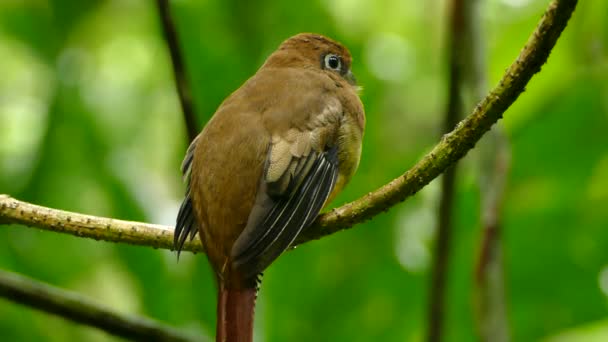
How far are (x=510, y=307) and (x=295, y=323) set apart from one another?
0.86 meters

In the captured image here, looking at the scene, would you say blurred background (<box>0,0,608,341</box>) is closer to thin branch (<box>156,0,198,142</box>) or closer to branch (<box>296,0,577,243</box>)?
branch (<box>296,0,577,243</box>)

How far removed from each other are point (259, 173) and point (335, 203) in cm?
80

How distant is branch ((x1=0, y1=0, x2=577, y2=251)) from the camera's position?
108 inches

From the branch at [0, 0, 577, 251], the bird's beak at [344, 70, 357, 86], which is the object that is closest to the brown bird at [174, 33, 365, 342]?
the branch at [0, 0, 577, 251]

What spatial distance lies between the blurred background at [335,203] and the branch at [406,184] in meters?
0.53

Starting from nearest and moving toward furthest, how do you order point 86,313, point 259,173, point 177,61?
point 86,313, point 177,61, point 259,173

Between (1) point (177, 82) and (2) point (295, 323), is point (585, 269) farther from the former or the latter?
(1) point (177, 82)

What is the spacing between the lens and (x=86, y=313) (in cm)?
362

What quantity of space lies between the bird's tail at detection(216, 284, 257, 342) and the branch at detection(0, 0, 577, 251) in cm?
30

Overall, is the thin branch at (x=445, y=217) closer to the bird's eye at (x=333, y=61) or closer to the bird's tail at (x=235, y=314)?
the bird's tail at (x=235, y=314)

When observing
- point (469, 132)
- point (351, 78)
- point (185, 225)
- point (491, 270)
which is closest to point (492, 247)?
point (491, 270)

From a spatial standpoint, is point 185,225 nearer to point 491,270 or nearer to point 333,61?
point 491,270

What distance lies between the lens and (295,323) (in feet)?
13.8

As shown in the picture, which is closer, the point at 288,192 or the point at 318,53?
the point at 288,192
